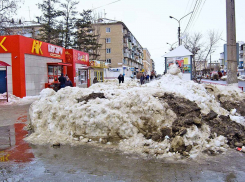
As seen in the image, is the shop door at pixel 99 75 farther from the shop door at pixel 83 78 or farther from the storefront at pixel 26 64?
the storefront at pixel 26 64

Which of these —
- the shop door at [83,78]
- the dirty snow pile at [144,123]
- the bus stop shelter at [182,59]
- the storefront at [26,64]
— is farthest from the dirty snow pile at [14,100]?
the shop door at [83,78]

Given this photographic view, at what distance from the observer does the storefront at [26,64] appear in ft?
48.4

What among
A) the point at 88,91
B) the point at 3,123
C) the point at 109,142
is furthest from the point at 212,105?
the point at 3,123

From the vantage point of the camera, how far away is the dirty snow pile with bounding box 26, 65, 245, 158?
479 cm

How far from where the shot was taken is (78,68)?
24.4 meters

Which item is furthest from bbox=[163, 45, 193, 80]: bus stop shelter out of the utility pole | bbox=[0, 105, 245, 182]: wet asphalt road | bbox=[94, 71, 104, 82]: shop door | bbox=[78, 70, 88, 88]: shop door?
bbox=[94, 71, 104, 82]: shop door

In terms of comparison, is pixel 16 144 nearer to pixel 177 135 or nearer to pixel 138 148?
pixel 138 148

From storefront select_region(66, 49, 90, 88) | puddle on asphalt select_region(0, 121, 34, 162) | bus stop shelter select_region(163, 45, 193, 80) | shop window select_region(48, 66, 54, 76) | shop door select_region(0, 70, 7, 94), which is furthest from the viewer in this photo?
storefront select_region(66, 49, 90, 88)

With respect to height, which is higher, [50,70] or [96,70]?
[96,70]

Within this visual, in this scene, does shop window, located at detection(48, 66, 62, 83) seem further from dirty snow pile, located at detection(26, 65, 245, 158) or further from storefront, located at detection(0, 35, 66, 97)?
dirty snow pile, located at detection(26, 65, 245, 158)

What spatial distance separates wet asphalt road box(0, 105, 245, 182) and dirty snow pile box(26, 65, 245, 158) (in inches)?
14.1

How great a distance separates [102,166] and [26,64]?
13.6 m

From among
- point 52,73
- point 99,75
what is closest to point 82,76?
point 99,75

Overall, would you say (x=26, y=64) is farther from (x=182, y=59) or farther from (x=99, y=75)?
(x=99, y=75)
